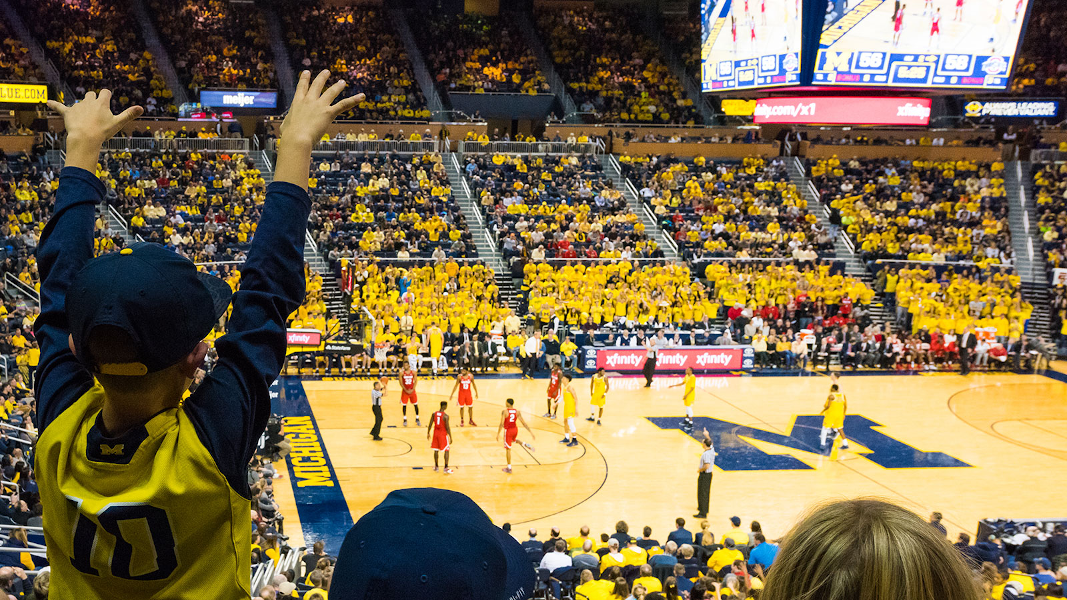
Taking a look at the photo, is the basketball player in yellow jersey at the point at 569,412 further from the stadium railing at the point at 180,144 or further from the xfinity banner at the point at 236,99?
the xfinity banner at the point at 236,99

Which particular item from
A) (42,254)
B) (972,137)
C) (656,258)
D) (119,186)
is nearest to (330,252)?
(119,186)

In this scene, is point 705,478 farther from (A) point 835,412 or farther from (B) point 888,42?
(B) point 888,42

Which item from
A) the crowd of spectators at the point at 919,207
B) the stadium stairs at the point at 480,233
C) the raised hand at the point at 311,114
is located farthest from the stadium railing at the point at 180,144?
the raised hand at the point at 311,114

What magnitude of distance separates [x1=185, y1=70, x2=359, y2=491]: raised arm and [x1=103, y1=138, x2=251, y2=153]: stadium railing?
30.3 m

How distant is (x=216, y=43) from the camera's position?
38062 millimetres

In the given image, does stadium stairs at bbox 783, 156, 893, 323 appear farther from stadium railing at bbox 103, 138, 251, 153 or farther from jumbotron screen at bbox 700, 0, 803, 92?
stadium railing at bbox 103, 138, 251, 153

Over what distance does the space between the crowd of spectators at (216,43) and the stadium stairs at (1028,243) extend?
29.2 m

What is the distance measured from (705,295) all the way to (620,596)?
63.0 ft

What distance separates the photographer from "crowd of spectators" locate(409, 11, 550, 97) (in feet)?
129

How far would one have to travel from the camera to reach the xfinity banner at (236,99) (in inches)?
1353

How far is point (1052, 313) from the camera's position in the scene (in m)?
28.7

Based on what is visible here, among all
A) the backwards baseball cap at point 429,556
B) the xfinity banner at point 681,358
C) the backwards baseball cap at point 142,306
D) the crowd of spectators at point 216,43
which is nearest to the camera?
the backwards baseball cap at point 429,556

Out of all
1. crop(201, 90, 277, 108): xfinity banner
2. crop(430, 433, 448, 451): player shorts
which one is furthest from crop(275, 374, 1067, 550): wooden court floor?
crop(201, 90, 277, 108): xfinity banner

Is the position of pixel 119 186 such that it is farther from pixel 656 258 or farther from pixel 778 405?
pixel 778 405
